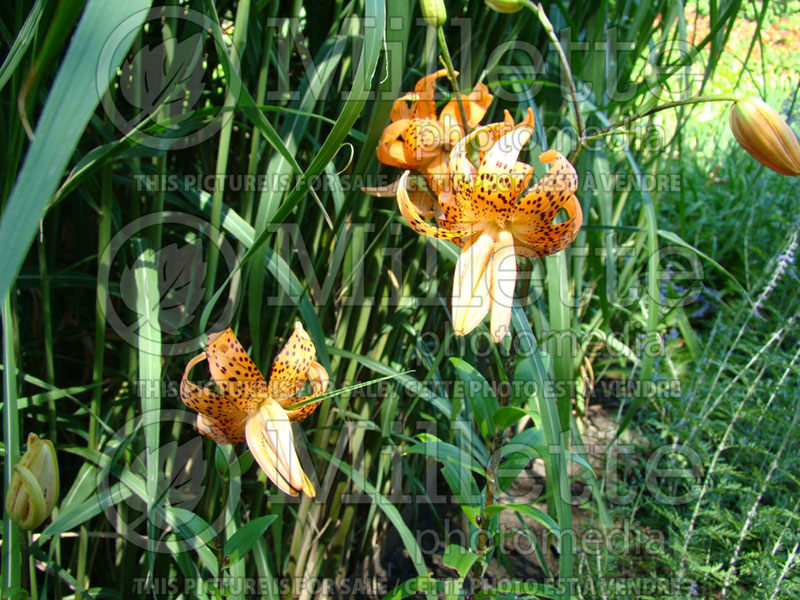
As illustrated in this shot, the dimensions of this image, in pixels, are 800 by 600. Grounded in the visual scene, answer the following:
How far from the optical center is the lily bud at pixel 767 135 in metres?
0.57

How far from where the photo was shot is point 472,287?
23.4 inches

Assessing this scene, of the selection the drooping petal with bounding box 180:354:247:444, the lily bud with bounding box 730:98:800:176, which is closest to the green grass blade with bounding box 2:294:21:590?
the drooping petal with bounding box 180:354:247:444

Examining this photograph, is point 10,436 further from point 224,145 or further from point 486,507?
point 486,507

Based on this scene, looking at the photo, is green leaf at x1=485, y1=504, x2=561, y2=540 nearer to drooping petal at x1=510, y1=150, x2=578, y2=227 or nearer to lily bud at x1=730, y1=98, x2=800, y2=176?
drooping petal at x1=510, y1=150, x2=578, y2=227

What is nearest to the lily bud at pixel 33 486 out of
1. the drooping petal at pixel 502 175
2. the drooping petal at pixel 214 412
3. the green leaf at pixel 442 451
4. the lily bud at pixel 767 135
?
the drooping petal at pixel 214 412

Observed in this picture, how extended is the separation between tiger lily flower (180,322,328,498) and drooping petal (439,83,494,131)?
30cm

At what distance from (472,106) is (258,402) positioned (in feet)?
1.37

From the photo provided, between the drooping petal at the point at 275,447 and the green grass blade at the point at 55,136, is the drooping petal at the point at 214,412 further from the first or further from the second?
the green grass blade at the point at 55,136

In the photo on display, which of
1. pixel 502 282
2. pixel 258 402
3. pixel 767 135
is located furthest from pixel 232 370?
pixel 767 135

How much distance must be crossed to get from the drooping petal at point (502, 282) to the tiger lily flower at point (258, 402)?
0.59 feet

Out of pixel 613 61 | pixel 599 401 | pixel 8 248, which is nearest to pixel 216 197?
pixel 8 248

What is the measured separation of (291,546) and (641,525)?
0.81m

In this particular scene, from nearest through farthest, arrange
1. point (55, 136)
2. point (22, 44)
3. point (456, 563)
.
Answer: point (55, 136)
point (22, 44)
point (456, 563)

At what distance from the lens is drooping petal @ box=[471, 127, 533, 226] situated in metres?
0.60
